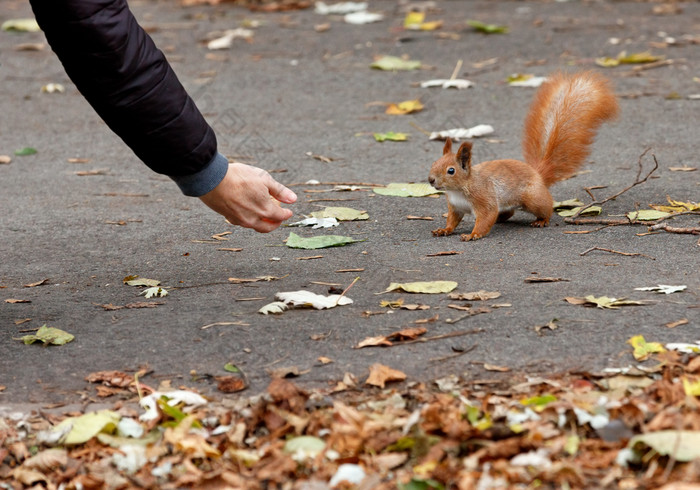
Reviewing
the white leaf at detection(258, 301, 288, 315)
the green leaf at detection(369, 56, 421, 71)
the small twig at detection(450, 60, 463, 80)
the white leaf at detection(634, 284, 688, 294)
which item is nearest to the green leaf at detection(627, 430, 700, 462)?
the white leaf at detection(634, 284, 688, 294)

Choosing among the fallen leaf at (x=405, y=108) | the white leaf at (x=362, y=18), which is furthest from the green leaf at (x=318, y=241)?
the white leaf at (x=362, y=18)

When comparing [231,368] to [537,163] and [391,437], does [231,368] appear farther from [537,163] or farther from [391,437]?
[537,163]

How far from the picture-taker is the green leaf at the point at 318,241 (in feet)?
11.3

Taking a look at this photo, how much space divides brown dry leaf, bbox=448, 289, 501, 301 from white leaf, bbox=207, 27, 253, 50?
16.9 ft

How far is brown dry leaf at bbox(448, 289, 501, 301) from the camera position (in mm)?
2746

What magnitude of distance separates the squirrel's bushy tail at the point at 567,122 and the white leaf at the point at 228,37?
13.6ft

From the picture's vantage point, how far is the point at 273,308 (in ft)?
9.09

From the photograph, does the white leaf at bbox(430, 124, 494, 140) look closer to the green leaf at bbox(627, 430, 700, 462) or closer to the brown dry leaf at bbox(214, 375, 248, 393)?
the brown dry leaf at bbox(214, 375, 248, 393)

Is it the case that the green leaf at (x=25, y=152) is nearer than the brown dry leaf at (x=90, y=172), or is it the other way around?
the brown dry leaf at (x=90, y=172)

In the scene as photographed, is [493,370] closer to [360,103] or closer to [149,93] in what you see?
[149,93]

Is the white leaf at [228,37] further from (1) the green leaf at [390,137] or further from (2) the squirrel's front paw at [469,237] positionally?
(2) the squirrel's front paw at [469,237]

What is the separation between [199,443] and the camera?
6.80 ft

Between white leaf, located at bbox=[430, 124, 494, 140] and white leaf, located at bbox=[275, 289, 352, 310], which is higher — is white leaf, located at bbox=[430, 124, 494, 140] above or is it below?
below

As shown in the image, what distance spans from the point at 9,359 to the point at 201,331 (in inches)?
21.8
